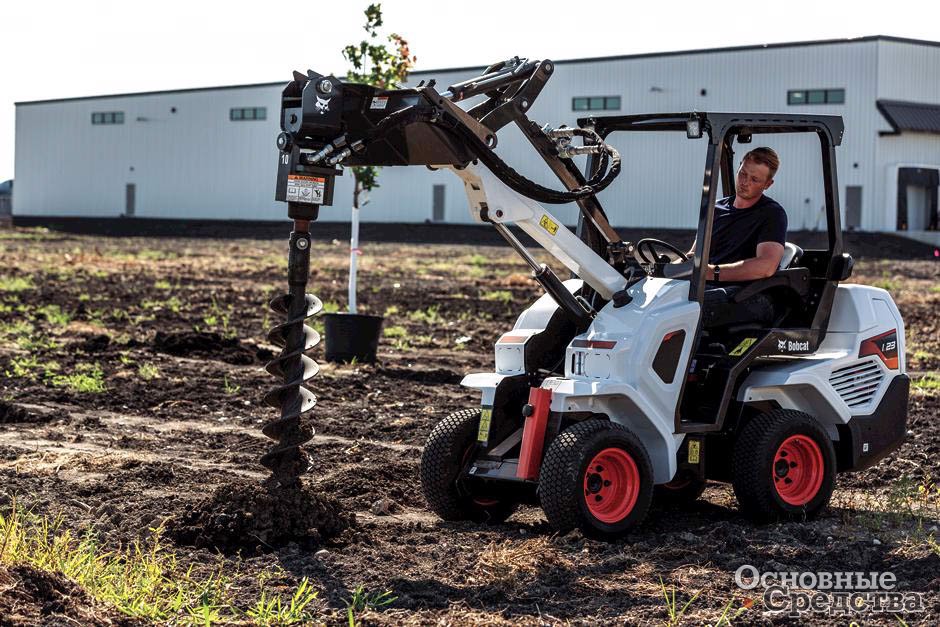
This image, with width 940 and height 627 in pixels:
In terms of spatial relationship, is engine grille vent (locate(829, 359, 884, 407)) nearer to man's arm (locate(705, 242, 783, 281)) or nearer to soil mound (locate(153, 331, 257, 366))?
man's arm (locate(705, 242, 783, 281))

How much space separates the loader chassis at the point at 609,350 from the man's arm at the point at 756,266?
12 centimetres

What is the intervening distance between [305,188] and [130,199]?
6286 cm

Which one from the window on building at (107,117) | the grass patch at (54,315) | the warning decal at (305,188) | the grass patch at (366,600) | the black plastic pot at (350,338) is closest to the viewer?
the grass patch at (366,600)

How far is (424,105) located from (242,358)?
305 inches

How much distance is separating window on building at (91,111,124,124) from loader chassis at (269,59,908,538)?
63201mm

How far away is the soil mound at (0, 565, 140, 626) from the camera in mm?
4484

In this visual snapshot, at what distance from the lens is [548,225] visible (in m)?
6.49

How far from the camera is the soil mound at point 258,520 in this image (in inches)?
236

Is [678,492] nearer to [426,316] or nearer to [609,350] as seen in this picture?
[609,350]

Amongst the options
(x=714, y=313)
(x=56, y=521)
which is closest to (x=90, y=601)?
(x=56, y=521)

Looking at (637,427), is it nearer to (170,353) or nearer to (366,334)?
(366,334)

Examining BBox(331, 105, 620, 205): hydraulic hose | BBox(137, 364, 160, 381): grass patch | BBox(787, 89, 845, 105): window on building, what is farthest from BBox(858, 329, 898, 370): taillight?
BBox(787, 89, 845, 105): window on building

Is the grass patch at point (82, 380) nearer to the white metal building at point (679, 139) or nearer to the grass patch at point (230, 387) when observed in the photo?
the grass patch at point (230, 387)

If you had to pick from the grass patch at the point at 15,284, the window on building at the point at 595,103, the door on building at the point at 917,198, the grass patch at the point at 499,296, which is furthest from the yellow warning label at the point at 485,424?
the window on building at the point at 595,103
